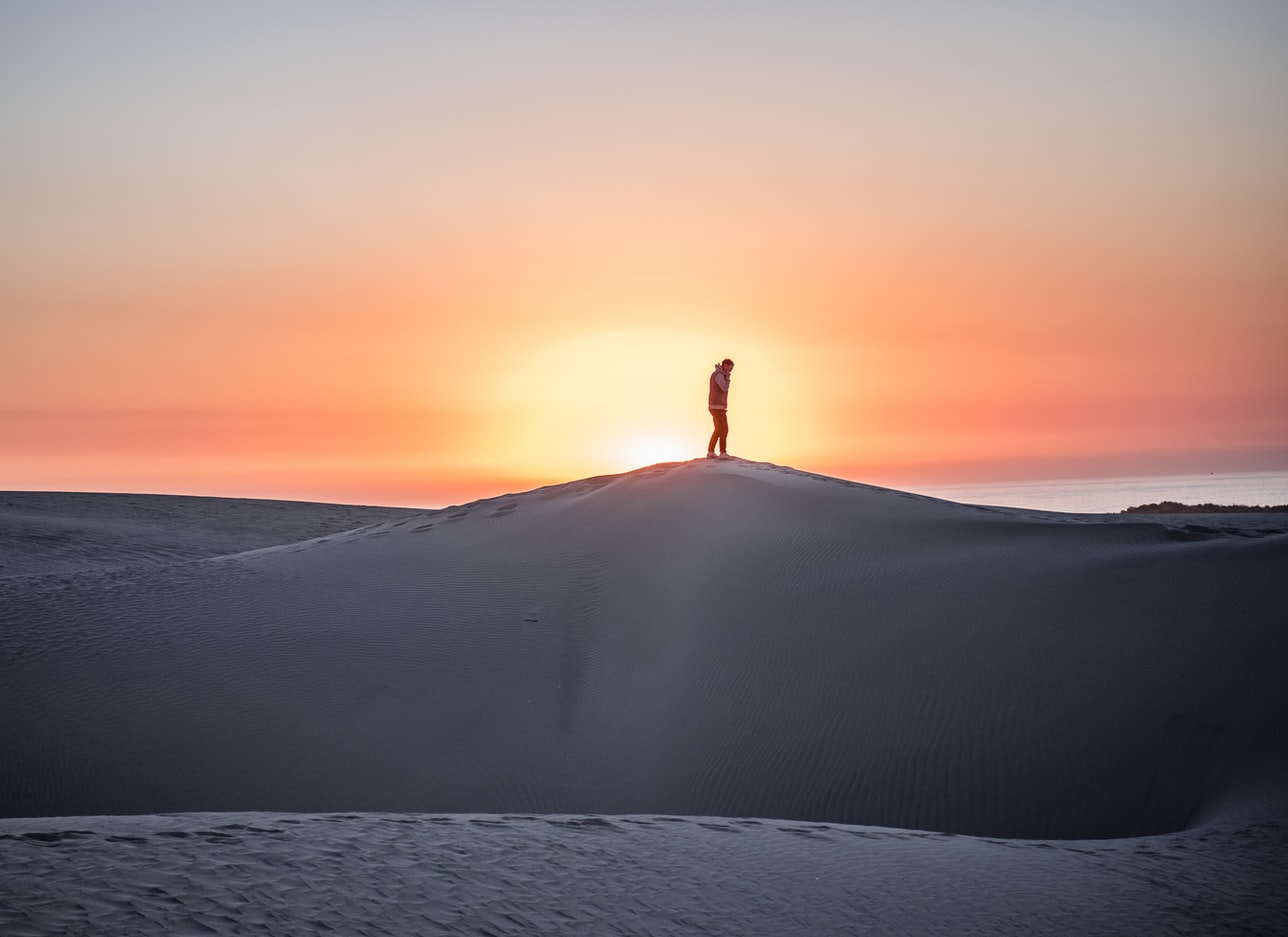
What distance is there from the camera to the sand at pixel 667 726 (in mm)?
3049

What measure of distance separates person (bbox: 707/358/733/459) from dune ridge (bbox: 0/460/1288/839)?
386 cm

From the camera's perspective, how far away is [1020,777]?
583 centimetres

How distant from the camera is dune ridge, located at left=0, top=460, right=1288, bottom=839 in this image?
592 cm

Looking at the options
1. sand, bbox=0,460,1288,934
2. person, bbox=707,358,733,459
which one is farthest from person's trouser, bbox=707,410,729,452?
sand, bbox=0,460,1288,934

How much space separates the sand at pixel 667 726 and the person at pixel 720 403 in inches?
113

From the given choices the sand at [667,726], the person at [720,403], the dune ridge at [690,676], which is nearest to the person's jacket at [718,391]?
the person at [720,403]

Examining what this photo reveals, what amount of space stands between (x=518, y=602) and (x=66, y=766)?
10.9 feet

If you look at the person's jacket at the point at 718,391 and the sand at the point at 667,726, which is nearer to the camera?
the sand at the point at 667,726

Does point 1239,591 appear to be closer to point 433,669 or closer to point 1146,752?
point 1146,752

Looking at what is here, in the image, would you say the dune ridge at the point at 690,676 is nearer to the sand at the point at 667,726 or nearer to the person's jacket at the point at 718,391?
the sand at the point at 667,726

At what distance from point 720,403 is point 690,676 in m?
6.64

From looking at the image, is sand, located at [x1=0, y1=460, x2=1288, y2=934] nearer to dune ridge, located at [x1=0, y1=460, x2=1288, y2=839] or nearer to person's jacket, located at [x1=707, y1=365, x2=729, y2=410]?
dune ridge, located at [x1=0, y1=460, x2=1288, y2=839]

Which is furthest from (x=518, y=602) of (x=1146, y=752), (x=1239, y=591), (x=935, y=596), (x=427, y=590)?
(x=1239, y=591)

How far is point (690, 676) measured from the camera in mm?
7184
